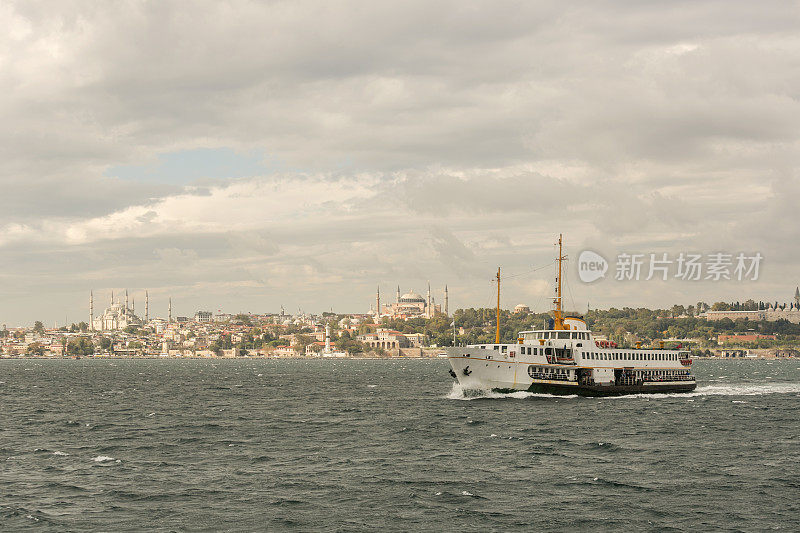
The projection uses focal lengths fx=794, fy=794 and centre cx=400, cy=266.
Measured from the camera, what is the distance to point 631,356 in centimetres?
9512

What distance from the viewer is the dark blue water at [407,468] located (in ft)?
115

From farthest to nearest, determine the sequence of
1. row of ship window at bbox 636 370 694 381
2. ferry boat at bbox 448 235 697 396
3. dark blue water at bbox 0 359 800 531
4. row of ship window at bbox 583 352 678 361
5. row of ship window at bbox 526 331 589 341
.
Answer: row of ship window at bbox 636 370 694 381 < row of ship window at bbox 583 352 678 361 < row of ship window at bbox 526 331 589 341 < ferry boat at bbox 448 235 697 396 < dark blue water at bbox 0 359 800 531

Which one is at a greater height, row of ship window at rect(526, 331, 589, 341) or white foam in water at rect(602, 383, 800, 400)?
row of ship window at rect(526, 331, 589, 341)

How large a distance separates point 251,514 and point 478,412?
43.0 m

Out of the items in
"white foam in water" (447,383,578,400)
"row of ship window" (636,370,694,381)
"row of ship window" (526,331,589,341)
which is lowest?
"white foam in water" (447,383,578,400)

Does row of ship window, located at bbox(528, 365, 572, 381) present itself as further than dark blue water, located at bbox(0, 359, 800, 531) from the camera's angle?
Yes

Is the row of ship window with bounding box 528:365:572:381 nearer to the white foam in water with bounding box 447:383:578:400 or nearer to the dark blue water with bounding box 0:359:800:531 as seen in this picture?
the white foam in water with bounding box 447:383:578:400

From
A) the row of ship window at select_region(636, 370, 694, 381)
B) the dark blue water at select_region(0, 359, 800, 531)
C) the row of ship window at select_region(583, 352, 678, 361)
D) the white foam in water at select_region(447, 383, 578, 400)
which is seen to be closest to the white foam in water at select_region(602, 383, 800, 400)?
the row of ship window at select_region(636, 370, 694, 381)

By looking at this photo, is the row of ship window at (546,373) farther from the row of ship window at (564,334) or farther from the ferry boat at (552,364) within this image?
the row of ship window at (564,334)

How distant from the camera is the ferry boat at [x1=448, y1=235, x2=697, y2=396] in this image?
8681cm

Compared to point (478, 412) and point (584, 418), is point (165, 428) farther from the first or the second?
point (584, 418)

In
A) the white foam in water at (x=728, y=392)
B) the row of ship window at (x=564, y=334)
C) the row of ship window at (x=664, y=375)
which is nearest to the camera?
the row of ship window at (x=564, y=334)

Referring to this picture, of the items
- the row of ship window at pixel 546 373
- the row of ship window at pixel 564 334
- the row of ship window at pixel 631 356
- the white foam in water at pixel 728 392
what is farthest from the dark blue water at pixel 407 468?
the white foam in water at pixel 728 392

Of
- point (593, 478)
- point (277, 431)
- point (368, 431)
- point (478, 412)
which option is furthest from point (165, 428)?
point (593, 478)
